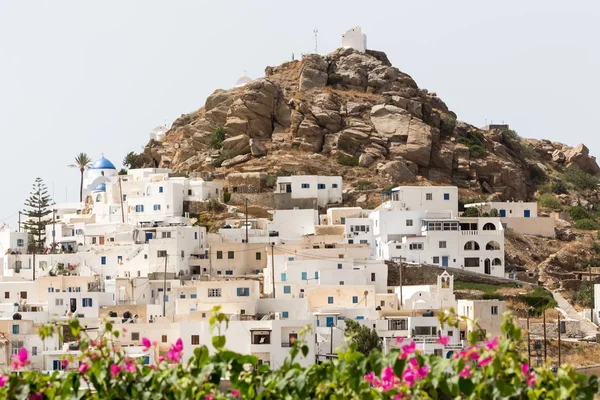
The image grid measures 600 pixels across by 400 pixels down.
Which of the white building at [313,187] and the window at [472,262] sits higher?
the white building at [313,187]

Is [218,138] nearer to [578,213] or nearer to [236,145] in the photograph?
[236,145]

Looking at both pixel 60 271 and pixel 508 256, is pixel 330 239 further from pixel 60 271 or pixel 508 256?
pixel 60 271

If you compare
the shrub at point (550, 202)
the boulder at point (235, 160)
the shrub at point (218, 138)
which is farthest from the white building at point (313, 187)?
the shrub at point (550, 202)

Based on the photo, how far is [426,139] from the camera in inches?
3194

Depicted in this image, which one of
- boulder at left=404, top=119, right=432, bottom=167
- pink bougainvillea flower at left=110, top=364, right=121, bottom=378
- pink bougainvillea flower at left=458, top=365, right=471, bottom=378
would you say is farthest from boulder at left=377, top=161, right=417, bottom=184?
pink bougainvillea flower at left=110, top=364, right=121, bottom=378

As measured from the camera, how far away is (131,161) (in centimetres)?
8775

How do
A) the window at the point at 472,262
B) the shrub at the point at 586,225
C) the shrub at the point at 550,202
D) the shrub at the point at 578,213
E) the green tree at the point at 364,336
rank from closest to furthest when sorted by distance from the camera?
the green tree at the point at 364,336 < the window at the point at 472,262 < the shrub at the point at 586,225 < the shrub at the point at 578,213 < the shrub at the point at 550,202

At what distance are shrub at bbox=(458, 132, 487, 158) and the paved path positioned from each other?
22649 mm

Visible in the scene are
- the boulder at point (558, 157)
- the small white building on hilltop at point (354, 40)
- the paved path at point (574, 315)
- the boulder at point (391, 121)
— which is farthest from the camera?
the boulder at point (558, 157)

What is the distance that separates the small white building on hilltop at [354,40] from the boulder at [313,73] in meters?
2.81

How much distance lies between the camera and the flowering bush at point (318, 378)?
17.5 m

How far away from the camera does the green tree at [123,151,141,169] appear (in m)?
87.4

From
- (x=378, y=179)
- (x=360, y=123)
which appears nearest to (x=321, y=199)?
(x=378, y=179)

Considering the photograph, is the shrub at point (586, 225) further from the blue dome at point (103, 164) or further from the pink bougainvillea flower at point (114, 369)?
the pink bougainvillea flower at point (114, 369)
